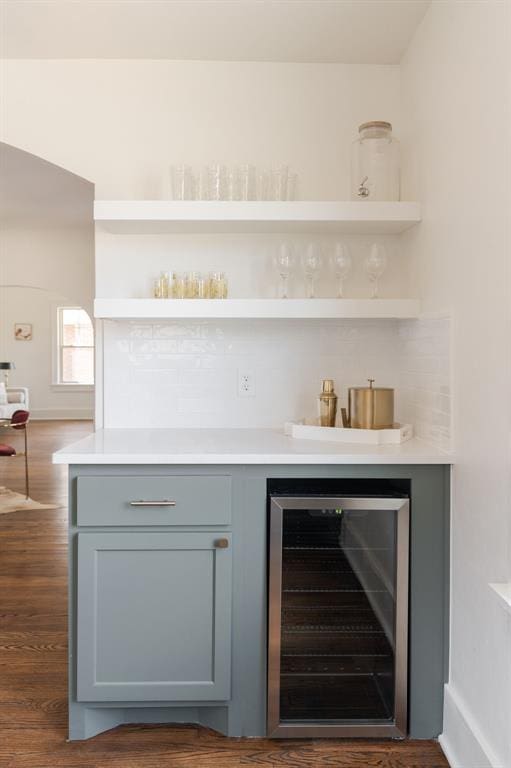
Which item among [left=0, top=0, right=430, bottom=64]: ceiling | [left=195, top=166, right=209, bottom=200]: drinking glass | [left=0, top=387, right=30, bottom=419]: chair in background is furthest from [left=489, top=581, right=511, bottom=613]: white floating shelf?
[left=0, top=387, right=30, bottom=419]: chair in background

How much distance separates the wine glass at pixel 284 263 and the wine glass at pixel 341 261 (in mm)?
169

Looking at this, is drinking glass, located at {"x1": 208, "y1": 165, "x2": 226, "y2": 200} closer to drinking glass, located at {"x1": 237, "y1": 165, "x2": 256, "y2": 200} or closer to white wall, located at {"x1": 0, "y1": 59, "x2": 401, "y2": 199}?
drinking glass, located at {"x1": 237, "y1": 165, "x2": 256, "y2": 200}

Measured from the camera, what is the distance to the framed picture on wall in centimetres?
1133

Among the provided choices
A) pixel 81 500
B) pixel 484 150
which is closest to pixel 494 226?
pixel 484 150

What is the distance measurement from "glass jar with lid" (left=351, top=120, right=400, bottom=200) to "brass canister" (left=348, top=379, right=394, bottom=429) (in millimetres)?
758

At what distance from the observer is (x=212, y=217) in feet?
7.34

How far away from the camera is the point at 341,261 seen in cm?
237

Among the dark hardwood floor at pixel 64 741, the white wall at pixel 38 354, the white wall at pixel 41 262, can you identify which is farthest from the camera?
the white wall at pixel 38 354

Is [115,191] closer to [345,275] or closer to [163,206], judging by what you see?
[163,206]

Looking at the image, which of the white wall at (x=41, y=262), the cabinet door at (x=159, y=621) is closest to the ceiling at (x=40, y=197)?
the white wall at (x=41, y=262)

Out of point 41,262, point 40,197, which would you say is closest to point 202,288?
point 40,197

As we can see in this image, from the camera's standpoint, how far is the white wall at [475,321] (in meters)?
1.56

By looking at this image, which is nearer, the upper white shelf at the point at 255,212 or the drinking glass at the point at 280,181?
the upper white shelf at the point at 255,212

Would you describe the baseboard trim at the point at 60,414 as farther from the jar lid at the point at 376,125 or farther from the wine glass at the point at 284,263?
the jar lid at the point at 376,125
